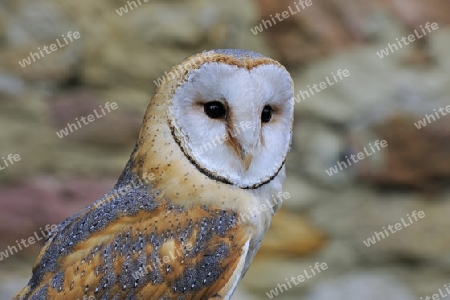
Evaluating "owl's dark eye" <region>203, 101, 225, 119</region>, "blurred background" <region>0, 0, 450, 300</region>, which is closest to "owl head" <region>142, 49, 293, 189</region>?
"owl's dark eye" <region>203, 101, 225, 119</region>

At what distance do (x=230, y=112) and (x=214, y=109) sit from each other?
0.03 m

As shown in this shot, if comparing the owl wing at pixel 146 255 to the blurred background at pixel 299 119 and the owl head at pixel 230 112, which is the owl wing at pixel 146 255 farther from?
the blurred background at pixel 299 119

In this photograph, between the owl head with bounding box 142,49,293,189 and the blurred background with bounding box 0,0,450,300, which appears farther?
the blurred background with bounding box 0,0,450,300

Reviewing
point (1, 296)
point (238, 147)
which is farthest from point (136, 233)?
point (1, 296)

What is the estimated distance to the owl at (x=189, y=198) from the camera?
87cm

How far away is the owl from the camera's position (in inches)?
34.3

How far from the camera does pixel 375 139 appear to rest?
1.56 metres

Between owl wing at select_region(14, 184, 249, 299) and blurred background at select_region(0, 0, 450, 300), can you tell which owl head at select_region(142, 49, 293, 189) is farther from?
blurred background at select_region(0, 0, 450, 300)

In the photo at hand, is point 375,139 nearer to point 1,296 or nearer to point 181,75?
point 181,75

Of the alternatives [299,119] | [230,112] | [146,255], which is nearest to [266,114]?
[230,112]

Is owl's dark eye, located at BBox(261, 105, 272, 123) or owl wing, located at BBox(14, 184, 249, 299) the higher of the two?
owl's dark eye, located at BBox(261, 105, 272, 123)

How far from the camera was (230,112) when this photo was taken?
0.88 meters

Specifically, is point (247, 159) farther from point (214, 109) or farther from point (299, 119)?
point (299, 119)

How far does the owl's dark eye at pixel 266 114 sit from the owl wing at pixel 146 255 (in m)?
0.15
